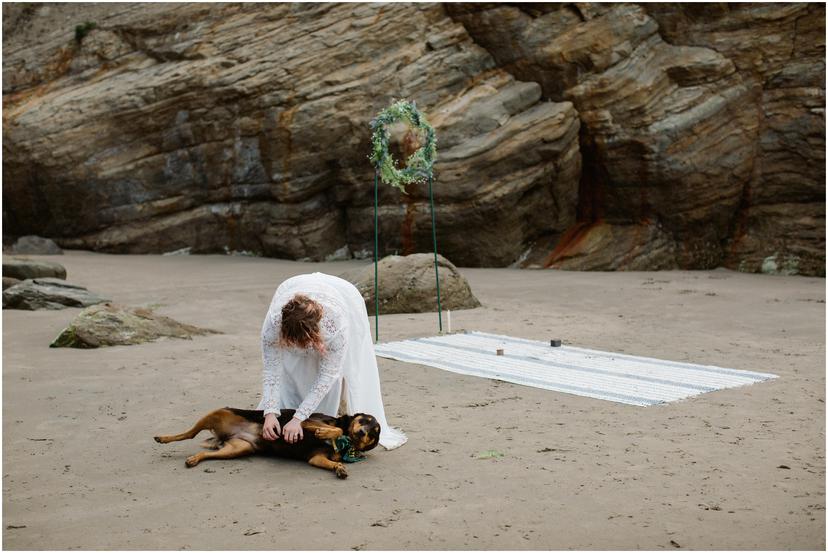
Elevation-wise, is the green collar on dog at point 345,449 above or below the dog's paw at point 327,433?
below

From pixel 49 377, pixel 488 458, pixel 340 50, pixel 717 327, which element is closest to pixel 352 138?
pixel 340 50

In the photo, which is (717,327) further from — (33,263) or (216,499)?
(33,263)

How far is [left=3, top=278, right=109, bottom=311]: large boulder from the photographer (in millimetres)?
11312

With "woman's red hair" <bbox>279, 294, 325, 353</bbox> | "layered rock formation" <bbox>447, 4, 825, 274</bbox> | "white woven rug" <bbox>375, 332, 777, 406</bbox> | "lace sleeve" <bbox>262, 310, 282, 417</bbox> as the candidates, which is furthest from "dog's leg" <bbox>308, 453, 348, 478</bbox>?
"layered rock formation" <bbox>447, 4, 825, 274</bbox>

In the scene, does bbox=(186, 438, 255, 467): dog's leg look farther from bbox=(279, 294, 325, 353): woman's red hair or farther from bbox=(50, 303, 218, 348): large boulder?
bbox=(50, 303, 218, 348): large boulder

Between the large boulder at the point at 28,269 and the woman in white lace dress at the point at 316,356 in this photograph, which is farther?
the large boulder at the point at 28,269

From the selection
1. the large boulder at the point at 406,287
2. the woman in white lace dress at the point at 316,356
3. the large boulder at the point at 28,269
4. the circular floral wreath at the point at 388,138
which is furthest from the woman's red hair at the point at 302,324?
the large boulder at the point at 28,269

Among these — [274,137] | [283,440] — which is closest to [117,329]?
[283,440]

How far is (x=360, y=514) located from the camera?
4270 mm

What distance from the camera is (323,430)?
5.02 metres

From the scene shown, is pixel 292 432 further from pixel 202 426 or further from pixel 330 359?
pixel 202 426

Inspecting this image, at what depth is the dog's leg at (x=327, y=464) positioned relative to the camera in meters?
4.82

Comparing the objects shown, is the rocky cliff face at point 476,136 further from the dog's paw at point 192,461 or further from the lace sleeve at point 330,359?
the dog's paw at point 192,461

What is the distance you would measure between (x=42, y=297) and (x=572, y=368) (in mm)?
6603
